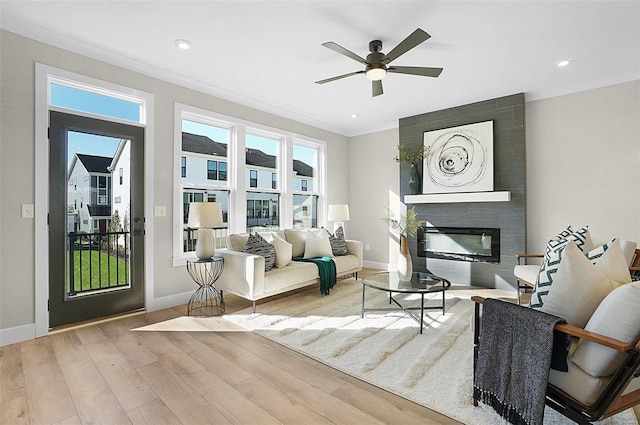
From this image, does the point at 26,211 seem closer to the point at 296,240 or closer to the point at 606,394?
the point at 296,240

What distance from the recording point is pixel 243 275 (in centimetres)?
350

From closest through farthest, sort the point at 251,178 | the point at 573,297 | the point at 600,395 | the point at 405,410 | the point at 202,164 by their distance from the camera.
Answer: the point at 600,395 < the point at 573,297 < the point at 405,410 < the point at 202,164 < the point at 251,178

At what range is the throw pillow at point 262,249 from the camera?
3760 mm

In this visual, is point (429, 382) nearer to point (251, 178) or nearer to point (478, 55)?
point (478, 55)

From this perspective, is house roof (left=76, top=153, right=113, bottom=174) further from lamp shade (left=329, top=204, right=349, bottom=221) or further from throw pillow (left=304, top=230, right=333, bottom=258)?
lamp shade (left=329, top=204, right=349, bottom=221)

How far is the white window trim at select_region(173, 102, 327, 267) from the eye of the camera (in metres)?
3.88

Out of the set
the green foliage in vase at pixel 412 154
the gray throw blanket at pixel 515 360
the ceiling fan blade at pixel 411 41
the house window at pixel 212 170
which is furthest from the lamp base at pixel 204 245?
the green foliage in vase at pixel 412 154

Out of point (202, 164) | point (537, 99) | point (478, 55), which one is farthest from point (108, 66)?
point (537, 99)

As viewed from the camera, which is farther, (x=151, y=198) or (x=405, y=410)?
(x=151, y=198)

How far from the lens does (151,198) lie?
3.62 metres

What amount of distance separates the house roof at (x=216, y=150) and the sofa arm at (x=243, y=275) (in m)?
1.50

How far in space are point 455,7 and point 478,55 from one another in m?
0.99

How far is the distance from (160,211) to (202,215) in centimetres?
67

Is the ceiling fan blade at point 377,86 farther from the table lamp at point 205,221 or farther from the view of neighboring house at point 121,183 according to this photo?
the view of neighboring house at point 121,183
